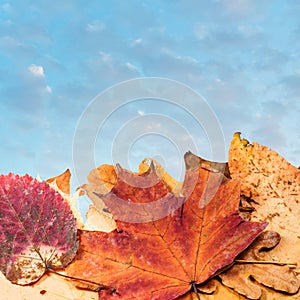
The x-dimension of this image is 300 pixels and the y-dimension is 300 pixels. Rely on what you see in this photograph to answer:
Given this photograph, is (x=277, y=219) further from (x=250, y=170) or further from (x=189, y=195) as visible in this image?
(x=189, y=195)

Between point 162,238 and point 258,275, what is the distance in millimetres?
290

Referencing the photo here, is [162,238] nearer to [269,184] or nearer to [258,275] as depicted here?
[258,275]

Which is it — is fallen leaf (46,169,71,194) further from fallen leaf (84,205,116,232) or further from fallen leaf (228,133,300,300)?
fallen leaf (228,133,300,300)

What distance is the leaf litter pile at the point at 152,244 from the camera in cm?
109

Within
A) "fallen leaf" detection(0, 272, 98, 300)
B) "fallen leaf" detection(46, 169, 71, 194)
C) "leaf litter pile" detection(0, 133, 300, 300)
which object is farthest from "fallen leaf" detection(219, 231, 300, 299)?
"fallen leaf" detection(46, 169, 71, 194)

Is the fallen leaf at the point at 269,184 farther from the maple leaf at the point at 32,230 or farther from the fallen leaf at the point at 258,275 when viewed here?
the maple leaf at the point at 32,230

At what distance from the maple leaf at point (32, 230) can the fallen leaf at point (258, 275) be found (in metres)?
0.47

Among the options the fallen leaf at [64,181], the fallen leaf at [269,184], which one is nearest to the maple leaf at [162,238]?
the fallen leaf at [269,184]

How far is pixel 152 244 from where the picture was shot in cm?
114

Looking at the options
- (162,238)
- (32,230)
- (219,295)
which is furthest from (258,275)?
(32,230)

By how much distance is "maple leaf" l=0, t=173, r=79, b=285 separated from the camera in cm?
114

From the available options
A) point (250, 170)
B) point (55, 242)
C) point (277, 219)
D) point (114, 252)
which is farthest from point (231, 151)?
point (55, 242)

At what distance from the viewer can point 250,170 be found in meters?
1.36

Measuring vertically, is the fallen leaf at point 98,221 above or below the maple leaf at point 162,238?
above
